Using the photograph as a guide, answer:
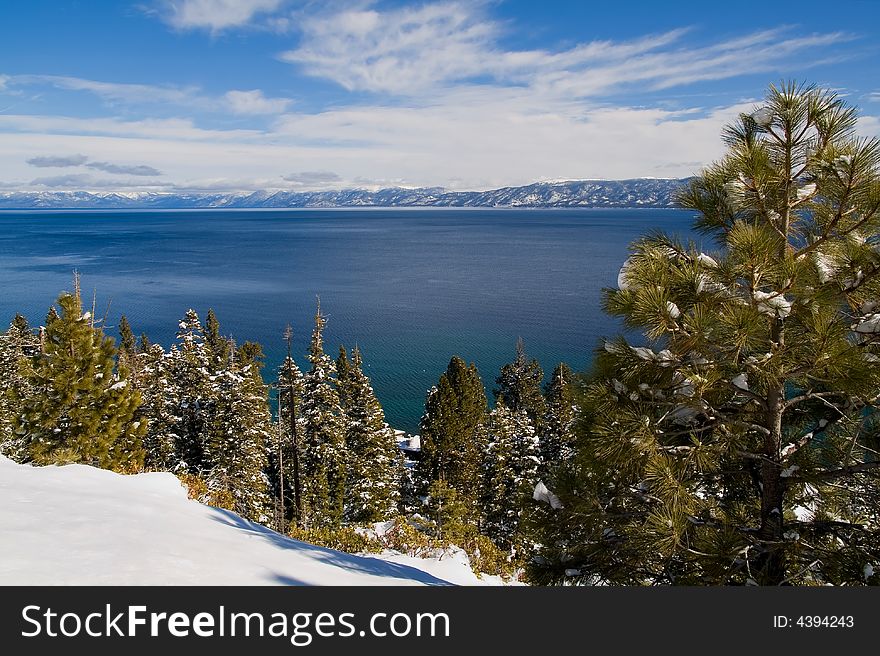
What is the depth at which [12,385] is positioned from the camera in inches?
972

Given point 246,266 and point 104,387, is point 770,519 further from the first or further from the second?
point 246,266

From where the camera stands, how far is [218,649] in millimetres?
3713

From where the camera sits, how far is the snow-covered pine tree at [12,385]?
1973 cm

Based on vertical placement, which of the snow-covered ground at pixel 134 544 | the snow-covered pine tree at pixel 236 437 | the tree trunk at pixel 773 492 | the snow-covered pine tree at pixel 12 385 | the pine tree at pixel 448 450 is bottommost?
the pine tree at pixel 448 450

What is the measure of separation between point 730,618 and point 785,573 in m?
1.50

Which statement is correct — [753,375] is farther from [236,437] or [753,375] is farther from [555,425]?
[555,425]

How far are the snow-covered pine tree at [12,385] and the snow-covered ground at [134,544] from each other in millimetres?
11026

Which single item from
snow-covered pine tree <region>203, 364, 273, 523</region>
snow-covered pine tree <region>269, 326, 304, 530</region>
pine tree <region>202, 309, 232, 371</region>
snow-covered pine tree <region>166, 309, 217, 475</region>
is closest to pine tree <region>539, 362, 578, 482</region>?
snow-covered pine tree <region>269, 326, 304, 530</region>

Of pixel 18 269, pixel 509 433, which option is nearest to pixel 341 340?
pixel 509 433

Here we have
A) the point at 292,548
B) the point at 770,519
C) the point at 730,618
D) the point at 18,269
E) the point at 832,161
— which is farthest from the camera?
the point at 18,269

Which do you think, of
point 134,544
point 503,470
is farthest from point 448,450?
point 134,544

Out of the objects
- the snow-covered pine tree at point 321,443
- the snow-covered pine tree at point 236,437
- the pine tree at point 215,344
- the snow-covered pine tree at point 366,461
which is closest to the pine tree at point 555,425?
the snow-covered pine tree at point 366,461

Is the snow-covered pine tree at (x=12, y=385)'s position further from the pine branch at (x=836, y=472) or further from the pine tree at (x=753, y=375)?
the pine branch at (x=836, y=472)

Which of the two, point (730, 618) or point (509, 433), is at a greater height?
point (730, 618)
